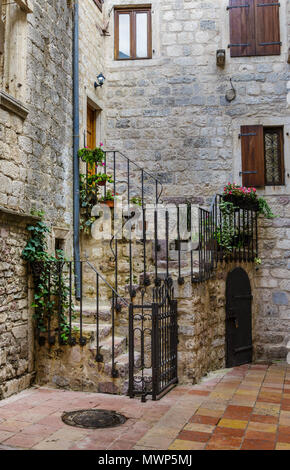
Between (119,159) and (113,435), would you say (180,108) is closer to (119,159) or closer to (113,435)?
(119,159)

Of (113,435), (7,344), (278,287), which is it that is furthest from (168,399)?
(278,287)

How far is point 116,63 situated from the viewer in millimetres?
8273

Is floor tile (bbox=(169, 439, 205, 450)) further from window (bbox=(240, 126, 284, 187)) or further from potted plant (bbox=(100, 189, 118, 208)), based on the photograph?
window (bbox=(240, 126, 284, 187))

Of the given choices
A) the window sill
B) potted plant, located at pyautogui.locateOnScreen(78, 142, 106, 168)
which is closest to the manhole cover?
the window sill

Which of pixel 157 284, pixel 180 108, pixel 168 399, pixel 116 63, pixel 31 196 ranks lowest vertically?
pixel 168 399

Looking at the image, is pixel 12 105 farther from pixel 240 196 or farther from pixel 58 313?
pixel 240 196

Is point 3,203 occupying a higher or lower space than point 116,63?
lower

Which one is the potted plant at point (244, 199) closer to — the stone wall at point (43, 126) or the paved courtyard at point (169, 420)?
the stone wall at point (43, 126)

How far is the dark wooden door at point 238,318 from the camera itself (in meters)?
6.61

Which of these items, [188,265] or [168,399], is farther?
[188,265]

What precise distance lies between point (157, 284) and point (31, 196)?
1.81 m

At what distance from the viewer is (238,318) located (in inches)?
267

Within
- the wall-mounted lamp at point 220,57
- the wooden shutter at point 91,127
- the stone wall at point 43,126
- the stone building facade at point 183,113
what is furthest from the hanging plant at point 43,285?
the wall-mounted lamp at point 220,57

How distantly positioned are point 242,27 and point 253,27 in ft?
0.62
